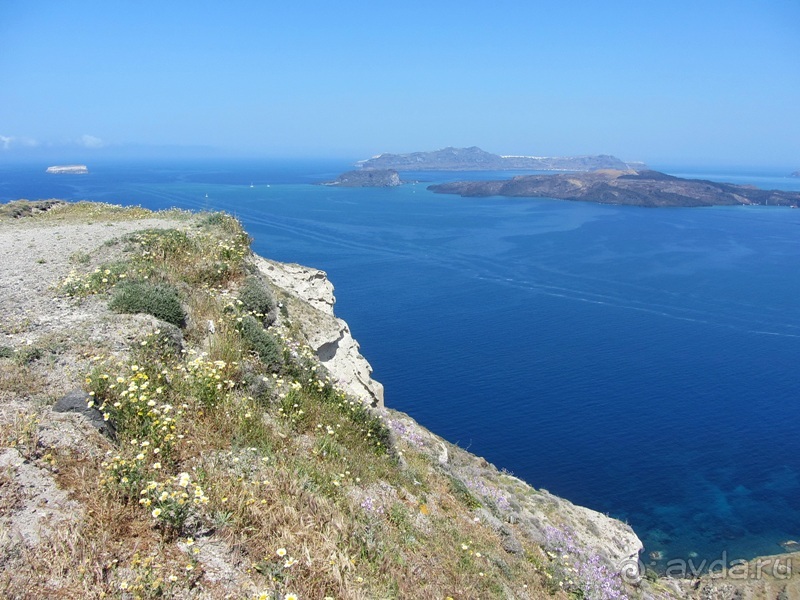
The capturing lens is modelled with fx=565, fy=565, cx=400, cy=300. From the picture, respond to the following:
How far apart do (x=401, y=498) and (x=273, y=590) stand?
310 cm

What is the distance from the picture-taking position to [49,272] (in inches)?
408

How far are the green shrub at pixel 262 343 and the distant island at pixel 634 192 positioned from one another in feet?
510

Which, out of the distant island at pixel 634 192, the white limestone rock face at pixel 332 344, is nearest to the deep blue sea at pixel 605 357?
the white limestone rock face at pixel 332 344

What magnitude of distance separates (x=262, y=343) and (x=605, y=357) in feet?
137

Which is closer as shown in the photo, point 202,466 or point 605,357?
point 202,466

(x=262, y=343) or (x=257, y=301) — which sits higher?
(x=257, y=301)

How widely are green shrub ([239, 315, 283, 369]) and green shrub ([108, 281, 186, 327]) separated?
969 mm

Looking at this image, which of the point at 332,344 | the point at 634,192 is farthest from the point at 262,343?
the point at 634,192

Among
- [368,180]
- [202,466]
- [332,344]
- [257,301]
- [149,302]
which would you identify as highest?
[368,180]

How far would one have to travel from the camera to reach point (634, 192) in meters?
157

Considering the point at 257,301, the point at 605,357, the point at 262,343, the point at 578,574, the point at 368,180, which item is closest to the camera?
the point at 262,343

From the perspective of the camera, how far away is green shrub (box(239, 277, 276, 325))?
10.2 meters

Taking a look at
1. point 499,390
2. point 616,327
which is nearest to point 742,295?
point 616,327

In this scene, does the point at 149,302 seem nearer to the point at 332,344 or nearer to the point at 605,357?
the point at 332,344
